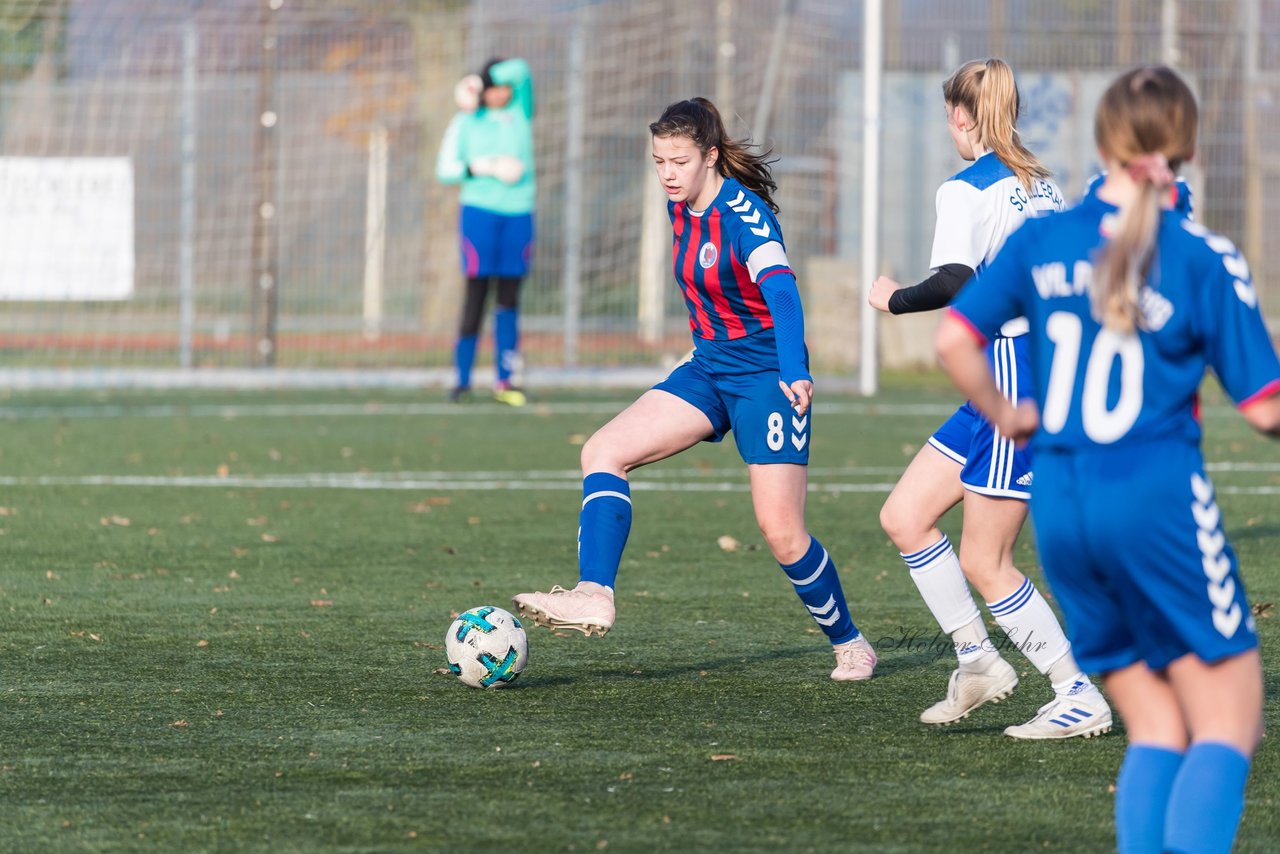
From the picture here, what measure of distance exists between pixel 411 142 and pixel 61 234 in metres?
3.79

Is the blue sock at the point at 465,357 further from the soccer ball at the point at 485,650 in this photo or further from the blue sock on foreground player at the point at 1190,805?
the blue sock on foreground player at the point at 1190,805

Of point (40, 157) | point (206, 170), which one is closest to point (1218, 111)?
point (206, 170)

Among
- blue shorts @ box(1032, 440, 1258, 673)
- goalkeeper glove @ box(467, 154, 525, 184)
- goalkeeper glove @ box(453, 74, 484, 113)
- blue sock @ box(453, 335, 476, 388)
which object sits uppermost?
goalkeeper glove @ box(453, 74, 484, 113)

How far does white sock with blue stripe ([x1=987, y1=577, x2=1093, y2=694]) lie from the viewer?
5.22 meters

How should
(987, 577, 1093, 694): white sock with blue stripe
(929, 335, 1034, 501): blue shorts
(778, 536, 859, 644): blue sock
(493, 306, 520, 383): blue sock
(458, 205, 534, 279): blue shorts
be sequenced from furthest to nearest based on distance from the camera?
(493, 306, 520, 383): blue sock, (458, 205, 534, 279): blue shorts, (778, 536, 859, 644): blue sock, (987, 577, 1093, 694): white sock with blue stripe, (929, 335, 1034, 501): blue shorts

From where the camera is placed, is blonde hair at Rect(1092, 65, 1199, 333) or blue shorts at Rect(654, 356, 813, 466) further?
blue shorts at Rect(654, 356, 813, 466)

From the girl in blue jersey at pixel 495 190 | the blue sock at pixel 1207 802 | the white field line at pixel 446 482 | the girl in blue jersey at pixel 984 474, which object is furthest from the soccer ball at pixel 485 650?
the girl in blue jersey at pixel 495 190

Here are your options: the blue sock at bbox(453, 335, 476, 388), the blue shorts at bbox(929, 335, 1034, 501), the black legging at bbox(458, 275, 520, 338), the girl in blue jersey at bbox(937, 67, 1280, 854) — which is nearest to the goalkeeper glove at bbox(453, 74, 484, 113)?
the black legging at bbox(458, 275, 520, 338)

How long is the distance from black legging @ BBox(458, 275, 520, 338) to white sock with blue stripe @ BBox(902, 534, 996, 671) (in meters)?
10.0

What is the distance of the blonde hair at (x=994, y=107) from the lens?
5.16 m

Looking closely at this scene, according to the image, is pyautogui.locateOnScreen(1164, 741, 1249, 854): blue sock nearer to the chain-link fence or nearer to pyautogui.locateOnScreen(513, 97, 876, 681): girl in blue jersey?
pyautogui.locateOnScreen(513, 97, 876, 681): girl in blue jersey

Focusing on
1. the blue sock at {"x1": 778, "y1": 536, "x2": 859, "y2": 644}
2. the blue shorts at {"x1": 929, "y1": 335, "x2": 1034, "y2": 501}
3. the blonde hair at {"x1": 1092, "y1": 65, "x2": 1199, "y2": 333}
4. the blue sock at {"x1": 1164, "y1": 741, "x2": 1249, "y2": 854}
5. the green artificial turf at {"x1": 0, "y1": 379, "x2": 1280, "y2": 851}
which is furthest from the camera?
the blue sock at {"x1": 778, "y1": 536, "x2": 859, "y2": 644}

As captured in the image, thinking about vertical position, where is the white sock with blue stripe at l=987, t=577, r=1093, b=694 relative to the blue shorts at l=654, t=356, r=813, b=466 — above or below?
below

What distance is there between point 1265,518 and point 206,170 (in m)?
12.1
